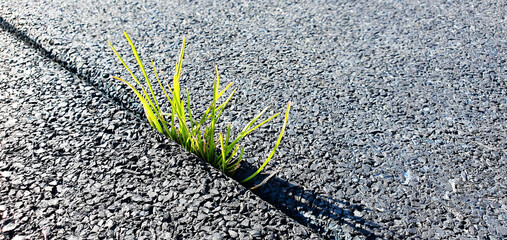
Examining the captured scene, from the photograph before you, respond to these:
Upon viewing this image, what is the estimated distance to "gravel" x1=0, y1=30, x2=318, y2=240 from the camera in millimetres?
1169

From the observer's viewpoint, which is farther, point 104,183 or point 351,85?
point 351,85

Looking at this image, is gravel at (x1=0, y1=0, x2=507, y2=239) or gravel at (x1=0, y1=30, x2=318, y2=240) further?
gravel at (x1=0, y1=0, x2=507, y2=239)

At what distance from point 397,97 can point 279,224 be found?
2.86ft

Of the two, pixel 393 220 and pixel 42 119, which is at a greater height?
pixel 42 119

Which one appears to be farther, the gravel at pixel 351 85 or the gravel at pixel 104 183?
the gravel at pixel 351 85

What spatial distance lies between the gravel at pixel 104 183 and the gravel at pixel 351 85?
0.13 m

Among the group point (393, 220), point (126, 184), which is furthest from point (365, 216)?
point (126, 184)

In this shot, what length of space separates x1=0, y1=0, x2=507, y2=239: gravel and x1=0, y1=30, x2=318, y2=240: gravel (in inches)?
5.1

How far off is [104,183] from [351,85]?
1.10 meters

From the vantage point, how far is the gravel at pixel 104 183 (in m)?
1.17

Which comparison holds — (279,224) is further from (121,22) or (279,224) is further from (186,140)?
(121,22)

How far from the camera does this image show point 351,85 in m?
1.80

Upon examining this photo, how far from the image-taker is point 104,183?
1.29 metres

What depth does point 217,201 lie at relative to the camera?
4.11 feet
